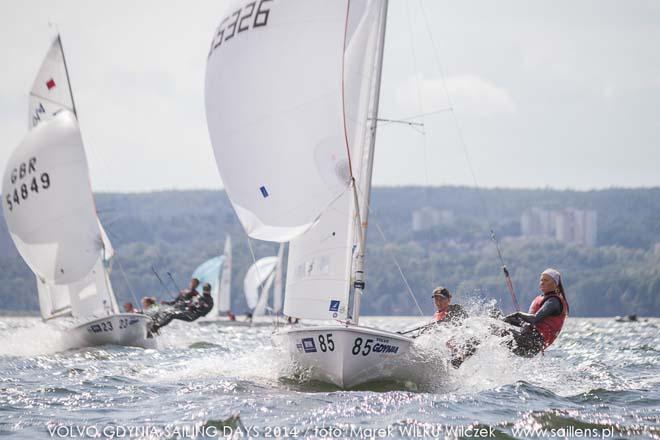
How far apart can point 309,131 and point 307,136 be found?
0.06m

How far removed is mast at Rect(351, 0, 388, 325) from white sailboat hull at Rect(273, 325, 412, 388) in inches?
22.3

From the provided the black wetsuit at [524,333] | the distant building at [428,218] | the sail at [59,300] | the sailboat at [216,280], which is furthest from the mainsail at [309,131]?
the distant building at [428,218]

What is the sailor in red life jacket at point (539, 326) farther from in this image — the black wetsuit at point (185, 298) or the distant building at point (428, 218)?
the distant building at point (428, 218)

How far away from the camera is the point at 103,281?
18.9 metres

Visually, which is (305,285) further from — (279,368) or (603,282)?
(603,282)

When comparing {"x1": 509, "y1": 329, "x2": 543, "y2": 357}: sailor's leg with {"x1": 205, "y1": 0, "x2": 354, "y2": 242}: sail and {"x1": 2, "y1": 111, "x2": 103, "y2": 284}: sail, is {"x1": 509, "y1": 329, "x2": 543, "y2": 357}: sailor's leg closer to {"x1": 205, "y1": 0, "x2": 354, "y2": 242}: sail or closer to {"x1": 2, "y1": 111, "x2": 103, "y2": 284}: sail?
{"x1": 205, "y1": 0, "x2": 354, "y2": 242}: sail

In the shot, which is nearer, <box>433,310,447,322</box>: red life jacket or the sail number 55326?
<box>433,310,447,322</box>: red life jacket

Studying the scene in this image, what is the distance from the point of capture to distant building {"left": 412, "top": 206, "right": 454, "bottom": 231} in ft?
577

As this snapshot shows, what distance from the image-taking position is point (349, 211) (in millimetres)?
10602

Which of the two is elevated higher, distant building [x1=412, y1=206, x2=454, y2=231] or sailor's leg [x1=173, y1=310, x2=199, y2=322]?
distant building [x1=412, y1=206, x2=454, y2=231]

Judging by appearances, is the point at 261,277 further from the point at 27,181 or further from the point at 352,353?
the point at 352,353

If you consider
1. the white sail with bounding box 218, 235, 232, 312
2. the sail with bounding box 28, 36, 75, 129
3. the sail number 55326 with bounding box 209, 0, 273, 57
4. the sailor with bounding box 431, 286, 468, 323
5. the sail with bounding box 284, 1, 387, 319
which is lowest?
the white sail with bounding box 218, 235, 232, 312

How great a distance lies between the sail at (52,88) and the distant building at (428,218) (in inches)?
Answer: 5976

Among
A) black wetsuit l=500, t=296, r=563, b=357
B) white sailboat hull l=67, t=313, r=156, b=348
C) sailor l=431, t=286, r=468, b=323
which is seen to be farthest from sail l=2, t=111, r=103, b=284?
black wetsuit l=500, t=296, r=563, b=357
